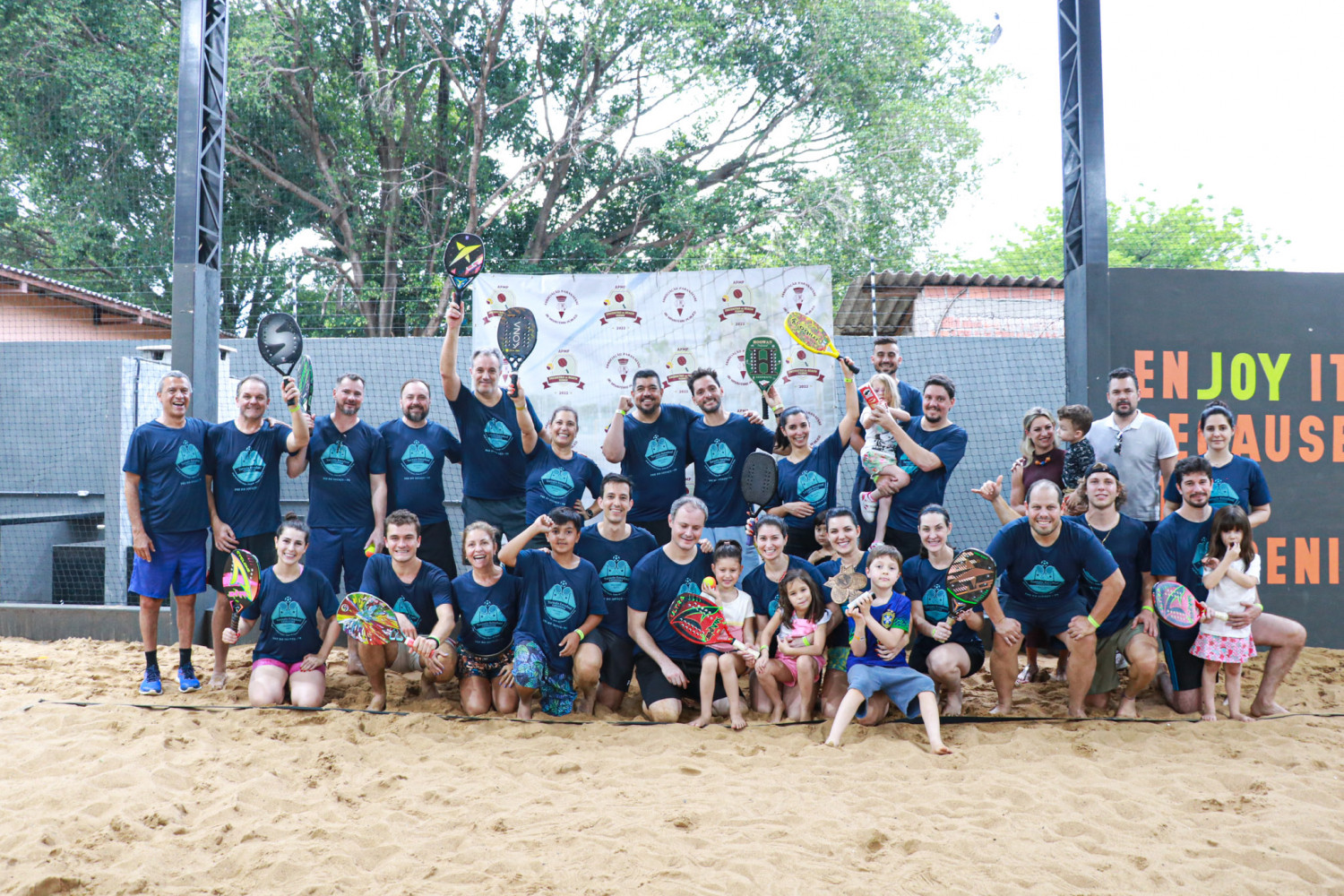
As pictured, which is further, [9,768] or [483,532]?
[483,532]

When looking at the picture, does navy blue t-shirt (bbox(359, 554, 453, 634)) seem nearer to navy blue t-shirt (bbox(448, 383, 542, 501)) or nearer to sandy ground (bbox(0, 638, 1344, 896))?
sandy ground (bbox(0, 638, 1344, 896))

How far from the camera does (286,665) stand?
16.5 ft

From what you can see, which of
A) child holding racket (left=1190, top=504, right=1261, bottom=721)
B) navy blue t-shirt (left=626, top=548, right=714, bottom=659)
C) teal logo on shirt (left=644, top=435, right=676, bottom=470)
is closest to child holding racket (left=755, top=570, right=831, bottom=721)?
navy blue t-shirt (left=626, top=548, right=714, bottom=659)

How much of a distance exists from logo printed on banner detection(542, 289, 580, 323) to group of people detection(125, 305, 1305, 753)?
1.86 metres

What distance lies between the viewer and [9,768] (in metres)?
3.94

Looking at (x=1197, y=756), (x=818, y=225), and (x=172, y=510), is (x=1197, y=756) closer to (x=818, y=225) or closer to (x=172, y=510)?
(x=172, y=510)

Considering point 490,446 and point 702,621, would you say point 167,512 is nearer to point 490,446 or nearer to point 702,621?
point 490,446

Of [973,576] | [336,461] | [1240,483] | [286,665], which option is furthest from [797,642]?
[336,461]

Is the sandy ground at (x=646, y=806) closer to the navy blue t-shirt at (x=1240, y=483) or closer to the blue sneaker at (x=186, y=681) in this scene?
the blue sneaker at (x=186, y=681)

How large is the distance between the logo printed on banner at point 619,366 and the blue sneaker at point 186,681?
11.6 feet

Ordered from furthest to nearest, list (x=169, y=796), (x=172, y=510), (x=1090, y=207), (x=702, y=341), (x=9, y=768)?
Answer: (x=702, y=341) → (x=1090, y=207) → (x=172, y=510) → (x=9, y=768) → (x=169, y=796)

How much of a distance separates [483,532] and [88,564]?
4.97 meters

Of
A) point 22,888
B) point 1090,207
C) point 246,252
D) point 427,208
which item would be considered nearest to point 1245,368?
point 1090,207

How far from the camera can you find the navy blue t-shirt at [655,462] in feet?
18.0
